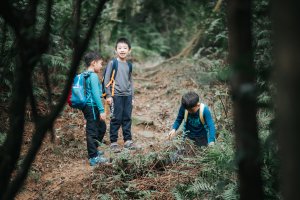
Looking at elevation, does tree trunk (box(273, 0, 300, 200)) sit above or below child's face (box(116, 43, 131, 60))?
below

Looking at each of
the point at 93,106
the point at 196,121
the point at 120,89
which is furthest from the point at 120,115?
the point at 196,121

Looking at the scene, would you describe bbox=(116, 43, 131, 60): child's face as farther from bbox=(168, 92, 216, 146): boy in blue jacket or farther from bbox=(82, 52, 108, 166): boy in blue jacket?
bbox=(168, 92, 216, 146): boy in blue jacket

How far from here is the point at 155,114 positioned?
31.9 ft

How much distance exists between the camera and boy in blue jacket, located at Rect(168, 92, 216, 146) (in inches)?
223

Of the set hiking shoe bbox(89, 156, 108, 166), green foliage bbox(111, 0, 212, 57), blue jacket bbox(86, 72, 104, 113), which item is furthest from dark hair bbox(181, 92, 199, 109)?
green foliage bbox(111, 0, 212, 57)

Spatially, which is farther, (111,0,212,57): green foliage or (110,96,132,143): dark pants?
(111,0,212,57): green foliage

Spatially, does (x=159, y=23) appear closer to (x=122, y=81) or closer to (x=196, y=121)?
(x=122, y=81)

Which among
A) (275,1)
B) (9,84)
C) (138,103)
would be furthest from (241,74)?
(138,103)

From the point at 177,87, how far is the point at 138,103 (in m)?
1.35

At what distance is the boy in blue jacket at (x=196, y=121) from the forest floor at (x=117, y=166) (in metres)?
0.43

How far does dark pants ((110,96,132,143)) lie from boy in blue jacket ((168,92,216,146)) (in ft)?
4.32

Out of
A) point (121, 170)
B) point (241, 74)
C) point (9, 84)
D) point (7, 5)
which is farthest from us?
point (9, 84)

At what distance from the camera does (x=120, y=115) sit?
22.9 feet

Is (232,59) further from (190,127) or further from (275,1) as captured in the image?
(190,127)
